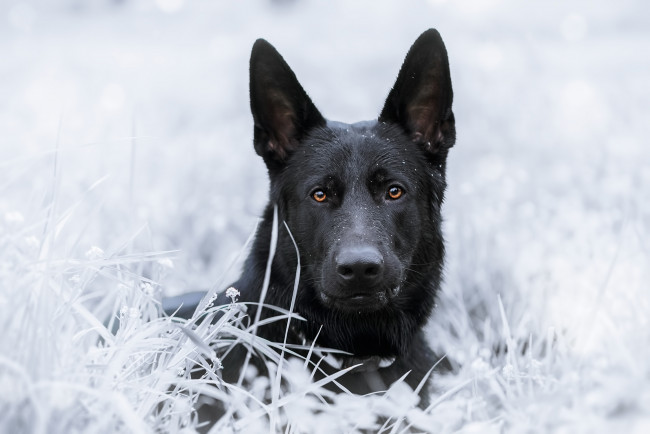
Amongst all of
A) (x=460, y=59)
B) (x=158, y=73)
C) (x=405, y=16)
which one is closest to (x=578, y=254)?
(x=460, y=59)

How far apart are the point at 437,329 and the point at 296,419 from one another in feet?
6.35

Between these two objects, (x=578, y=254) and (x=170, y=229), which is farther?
(x=170, y=229)

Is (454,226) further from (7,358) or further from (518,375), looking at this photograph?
(7,358)

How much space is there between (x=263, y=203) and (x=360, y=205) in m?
2.88

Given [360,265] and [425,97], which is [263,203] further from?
[360,265]

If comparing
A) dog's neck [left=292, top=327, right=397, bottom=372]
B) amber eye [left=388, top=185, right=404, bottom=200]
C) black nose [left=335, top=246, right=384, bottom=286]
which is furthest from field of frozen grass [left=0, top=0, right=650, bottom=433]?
amber eye [left=388, top=185, right=404, bottom=200]

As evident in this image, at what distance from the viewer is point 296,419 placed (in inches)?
90.0

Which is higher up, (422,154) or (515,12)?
(515,12)

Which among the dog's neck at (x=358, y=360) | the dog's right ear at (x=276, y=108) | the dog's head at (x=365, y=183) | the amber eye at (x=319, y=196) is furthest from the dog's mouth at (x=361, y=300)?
the dog's right ear at (x=276, y=108)

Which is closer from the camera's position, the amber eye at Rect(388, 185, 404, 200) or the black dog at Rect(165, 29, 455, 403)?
the black dog at Rect(165, 29, 455, 403)

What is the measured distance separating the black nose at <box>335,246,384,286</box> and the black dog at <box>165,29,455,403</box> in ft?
0.36

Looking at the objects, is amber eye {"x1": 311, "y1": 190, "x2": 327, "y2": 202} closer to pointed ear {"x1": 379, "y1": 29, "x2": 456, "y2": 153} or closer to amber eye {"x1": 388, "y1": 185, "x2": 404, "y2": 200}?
amber eye {"x1": 388, "y1": 185, "x2": 404, "y2": 200}

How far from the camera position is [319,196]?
A: 323cm

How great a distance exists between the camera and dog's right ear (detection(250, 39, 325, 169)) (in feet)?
10.5
